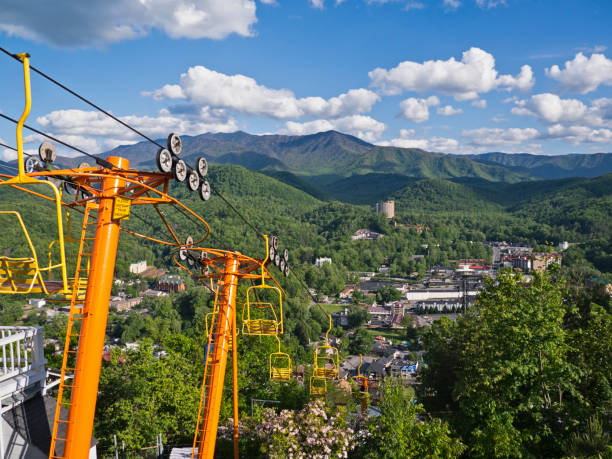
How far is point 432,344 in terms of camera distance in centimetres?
1995

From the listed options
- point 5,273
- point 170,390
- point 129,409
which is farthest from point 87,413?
point 170,390

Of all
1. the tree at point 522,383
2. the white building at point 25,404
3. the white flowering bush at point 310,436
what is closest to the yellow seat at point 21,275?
the white building at point 25,404

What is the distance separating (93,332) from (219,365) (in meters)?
4.56

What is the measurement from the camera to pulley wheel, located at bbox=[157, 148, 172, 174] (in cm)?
593

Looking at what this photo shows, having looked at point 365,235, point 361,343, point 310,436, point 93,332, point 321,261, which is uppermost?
point 93,332

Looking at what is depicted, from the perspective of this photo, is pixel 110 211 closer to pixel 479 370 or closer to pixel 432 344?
pixel 479 370

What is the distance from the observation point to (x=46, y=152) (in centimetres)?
698

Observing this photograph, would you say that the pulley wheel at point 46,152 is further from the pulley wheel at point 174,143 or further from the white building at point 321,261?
the white building at point 321,261

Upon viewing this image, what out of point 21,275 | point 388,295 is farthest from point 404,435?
point 388,295

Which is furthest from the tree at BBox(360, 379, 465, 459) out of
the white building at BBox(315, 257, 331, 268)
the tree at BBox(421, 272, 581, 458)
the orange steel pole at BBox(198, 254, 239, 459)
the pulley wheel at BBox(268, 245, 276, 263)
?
the white building at BBox(315, 257, 331, 268)

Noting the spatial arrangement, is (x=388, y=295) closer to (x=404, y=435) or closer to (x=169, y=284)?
(x=169, y=284)

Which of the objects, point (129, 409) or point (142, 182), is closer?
point (142, 182)

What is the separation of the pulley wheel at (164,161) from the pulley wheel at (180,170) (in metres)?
0.14

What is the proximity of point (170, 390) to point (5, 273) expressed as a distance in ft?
38.6
